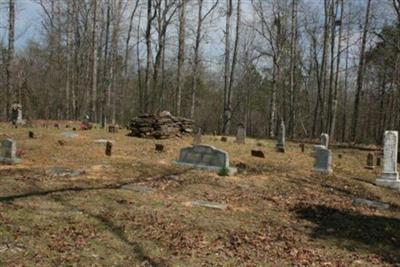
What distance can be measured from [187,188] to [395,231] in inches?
162

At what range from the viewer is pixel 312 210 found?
30.2 ft

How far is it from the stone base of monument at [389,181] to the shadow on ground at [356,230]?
3712 mm

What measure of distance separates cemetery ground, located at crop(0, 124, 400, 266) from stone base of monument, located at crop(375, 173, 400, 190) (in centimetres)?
49

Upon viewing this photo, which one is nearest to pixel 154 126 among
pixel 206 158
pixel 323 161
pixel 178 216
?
pixel 206 158

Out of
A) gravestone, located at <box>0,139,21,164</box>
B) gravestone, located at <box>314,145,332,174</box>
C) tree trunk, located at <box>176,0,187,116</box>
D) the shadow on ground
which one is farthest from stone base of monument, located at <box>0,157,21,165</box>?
tree trunk, located at <box>176,0,187,116</box>

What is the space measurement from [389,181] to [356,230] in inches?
200

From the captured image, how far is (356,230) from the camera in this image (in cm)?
817

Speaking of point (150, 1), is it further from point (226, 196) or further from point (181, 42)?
point (226, 196)

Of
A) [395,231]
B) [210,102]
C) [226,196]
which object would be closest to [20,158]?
[226,196]

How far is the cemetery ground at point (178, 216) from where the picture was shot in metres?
6.30

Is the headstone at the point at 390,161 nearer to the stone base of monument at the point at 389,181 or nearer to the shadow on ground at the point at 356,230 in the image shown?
the stone base of monument at the point at 389,181

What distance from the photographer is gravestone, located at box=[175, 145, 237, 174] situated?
11859 mm

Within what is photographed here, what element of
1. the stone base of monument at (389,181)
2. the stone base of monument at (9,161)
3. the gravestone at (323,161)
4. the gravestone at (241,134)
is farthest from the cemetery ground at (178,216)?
the gravestone at (241,134)

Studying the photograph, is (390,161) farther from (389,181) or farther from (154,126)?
(154,126)
